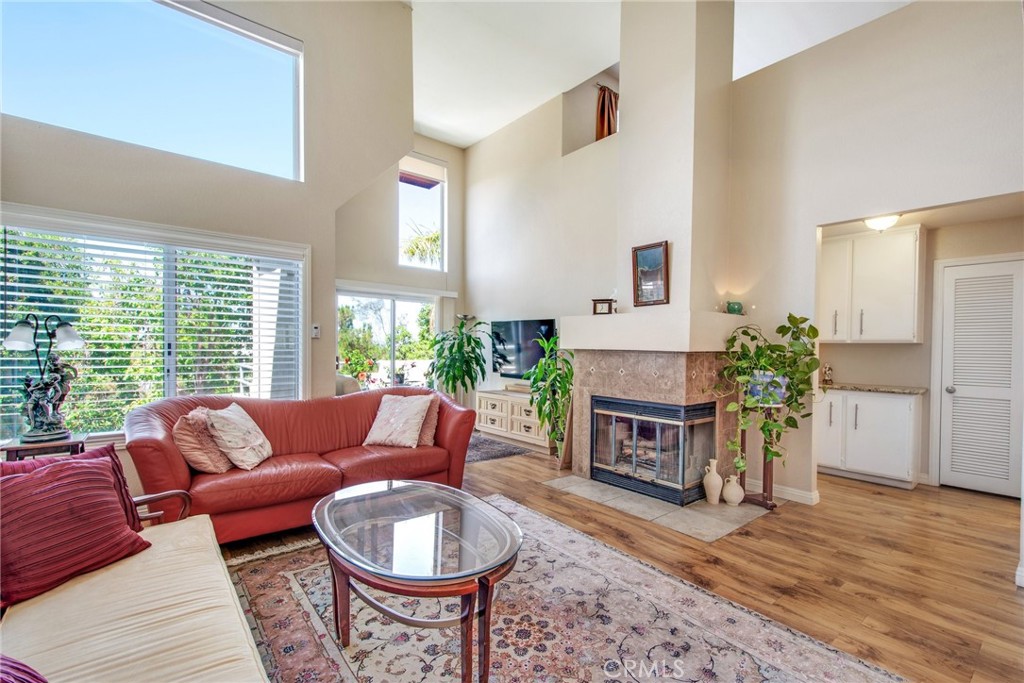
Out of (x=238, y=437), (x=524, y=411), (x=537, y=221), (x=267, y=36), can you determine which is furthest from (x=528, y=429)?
(x=267, y=36)

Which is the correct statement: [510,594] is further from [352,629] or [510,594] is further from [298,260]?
[298,260]

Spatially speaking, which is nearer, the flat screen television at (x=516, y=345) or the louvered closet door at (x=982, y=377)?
the louvered closet door at (x=982, y=377)

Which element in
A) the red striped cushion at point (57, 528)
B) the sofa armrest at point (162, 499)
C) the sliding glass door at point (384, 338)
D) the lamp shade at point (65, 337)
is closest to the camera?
the red striped cushion at point (57, 528)

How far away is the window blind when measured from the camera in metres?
2.91

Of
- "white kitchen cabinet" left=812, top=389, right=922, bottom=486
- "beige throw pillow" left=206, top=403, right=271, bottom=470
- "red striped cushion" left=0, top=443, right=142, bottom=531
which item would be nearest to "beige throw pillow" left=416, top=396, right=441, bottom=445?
Result: "beige throw pillow" left=206, top=403, right=271, bottom=470

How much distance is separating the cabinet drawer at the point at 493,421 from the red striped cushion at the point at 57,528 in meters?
4.26

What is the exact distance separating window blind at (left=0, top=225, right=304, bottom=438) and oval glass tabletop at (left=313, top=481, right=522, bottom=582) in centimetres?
204

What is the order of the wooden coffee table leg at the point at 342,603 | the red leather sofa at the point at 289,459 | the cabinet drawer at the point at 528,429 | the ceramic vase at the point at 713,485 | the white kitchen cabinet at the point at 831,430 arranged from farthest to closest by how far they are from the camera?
the cabinet drawer at the point at 528,429
the white kitchen cabinet at the point at 831,430
the ceramic vase at the point at 713,485
the red leather sofa at the point at 289,459
the wooden coffee table leg at the point at 342,603

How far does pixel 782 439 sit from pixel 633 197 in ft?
7.80

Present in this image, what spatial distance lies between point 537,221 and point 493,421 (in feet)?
8.89

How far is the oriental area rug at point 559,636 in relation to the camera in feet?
5.57

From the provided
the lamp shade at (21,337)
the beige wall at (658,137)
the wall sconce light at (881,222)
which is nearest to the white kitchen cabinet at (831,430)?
the wall sconce light at (881,222)

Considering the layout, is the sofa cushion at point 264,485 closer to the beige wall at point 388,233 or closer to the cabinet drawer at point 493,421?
the cabinet drawer at point 493,421

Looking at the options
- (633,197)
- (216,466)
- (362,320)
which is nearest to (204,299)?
(216,466)
